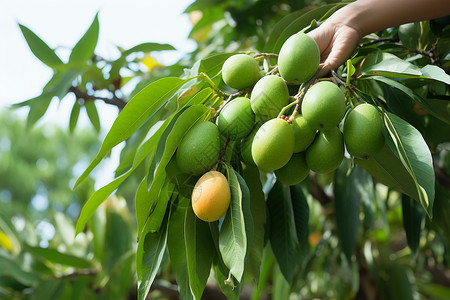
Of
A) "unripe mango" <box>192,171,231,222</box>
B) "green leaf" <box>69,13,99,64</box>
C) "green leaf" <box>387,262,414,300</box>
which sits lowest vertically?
"green leaf" <box>387,262,414,300</box>

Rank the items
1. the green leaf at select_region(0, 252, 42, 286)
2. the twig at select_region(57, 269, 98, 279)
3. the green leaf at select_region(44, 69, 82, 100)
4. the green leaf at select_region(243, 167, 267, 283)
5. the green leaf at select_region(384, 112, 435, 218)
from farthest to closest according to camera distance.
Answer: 1. the twig at select_region(57, 269, 98, 279)
2. the green leaf at select_region(0, 252, 42, 286)
3. the green leaf at select_region(44, 69, 82, 100)
4. the green leaf at select_region(243, 167, 267, 283)
5. the green leaf at select_region(384, 112, 435, 218)

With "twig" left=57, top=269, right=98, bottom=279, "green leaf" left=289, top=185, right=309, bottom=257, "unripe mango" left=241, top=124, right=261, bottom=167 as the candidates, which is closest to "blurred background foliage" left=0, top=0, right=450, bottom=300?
"twig" left=57, top=269, right=98, bottom=279

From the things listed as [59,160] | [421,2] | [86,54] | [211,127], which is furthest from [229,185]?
[59,160]

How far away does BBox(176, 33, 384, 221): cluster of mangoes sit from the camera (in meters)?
0.63

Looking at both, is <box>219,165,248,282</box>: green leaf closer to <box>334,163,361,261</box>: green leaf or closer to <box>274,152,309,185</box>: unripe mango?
<box>274,152,309,185</box>: unripe mango

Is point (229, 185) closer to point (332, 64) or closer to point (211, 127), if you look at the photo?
point (211, 127)

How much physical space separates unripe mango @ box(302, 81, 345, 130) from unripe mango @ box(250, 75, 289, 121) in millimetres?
45

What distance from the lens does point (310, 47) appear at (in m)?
0.68

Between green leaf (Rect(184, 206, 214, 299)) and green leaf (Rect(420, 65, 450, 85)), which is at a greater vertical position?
green leaf (Rect(420, 65, 450, 85))

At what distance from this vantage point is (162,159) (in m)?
0.66

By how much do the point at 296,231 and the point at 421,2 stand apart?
58cm

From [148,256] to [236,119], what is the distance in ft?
0.86

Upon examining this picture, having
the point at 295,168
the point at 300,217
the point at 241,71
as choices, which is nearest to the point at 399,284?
the point at 300,217

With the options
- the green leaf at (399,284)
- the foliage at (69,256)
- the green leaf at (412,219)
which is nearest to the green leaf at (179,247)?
the foliage at (69,256)
